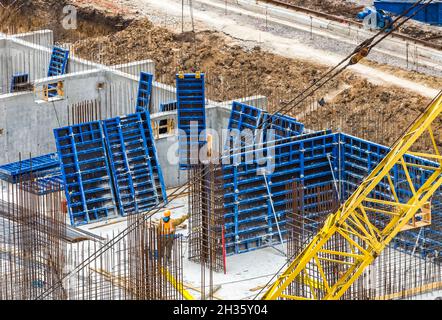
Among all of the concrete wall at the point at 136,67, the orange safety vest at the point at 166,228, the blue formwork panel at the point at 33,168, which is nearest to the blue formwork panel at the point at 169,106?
the blue formwork panel at the point at 33,168

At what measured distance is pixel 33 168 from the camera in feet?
115

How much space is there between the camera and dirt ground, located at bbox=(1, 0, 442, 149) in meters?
39.1

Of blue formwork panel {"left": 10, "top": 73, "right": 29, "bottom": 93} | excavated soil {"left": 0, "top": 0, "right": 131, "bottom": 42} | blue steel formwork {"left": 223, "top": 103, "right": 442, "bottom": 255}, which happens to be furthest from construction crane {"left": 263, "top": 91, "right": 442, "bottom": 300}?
excavated soil {"left": 0, "top": 0, "right": 131, "bottom": 42}

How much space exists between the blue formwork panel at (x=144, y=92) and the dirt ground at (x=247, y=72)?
11.3ft

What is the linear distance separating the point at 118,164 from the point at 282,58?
11.1 metres

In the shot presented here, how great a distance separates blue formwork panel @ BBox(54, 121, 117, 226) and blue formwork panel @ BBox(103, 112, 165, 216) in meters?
0.22

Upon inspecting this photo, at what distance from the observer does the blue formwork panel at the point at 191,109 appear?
35875 mm

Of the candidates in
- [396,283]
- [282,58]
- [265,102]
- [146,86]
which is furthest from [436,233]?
[282,58]

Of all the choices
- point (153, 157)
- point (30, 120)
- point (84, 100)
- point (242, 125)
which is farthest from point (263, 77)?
point (153, 157)

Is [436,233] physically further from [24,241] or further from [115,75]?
[115,75]

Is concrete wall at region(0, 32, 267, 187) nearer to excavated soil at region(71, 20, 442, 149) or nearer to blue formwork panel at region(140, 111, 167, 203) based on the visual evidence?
blue formwork panel at region(140, 111, 167, 203)

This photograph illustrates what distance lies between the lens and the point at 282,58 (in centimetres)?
4378

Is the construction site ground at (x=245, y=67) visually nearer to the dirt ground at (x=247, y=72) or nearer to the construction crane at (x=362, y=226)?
the dirt ground at (x=247, y=72)

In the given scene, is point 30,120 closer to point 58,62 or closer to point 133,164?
point 133,164
